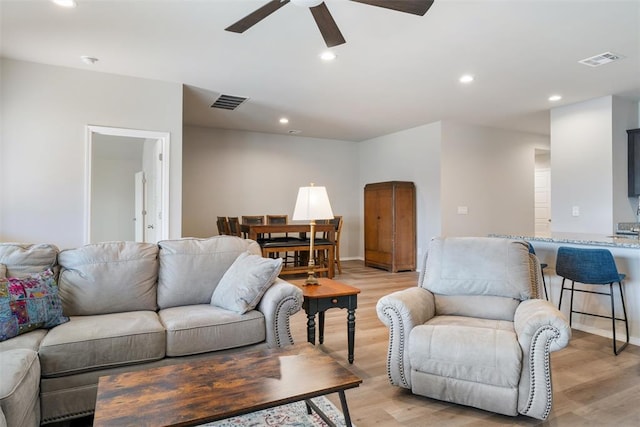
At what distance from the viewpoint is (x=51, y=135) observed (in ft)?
13.2

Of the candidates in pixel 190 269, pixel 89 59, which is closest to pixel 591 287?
pixel 190 269

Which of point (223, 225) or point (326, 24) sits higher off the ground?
point (326, 24)

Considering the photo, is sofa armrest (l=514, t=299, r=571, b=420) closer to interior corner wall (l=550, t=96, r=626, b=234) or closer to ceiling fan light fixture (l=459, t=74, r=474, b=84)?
ceiling fan light fixture (l=459, t=74, r=474, b=84)

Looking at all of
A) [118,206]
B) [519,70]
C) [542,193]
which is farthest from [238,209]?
[542,193]

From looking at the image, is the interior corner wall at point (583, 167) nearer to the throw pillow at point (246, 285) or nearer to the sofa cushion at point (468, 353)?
the sofa cushion at point (468, 353)

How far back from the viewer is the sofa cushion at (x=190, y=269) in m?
2.67

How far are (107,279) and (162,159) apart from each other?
2.30 metres

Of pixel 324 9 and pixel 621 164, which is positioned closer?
pixel 324 9

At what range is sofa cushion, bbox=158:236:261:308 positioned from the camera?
2666 millimetres

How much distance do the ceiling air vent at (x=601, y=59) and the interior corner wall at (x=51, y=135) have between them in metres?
4.75

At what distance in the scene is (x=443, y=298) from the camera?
266 cm

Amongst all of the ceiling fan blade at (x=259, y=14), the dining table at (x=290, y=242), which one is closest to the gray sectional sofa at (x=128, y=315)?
the ceiling fan blade at (x=259, y=14)

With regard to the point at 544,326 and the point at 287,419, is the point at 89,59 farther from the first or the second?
the point at 544,326

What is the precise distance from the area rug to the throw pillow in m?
0.62
